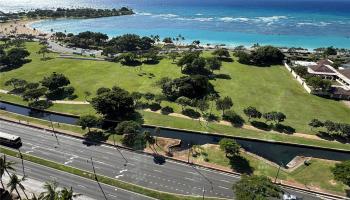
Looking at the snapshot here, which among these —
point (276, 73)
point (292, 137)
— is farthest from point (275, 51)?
point (292, 137)

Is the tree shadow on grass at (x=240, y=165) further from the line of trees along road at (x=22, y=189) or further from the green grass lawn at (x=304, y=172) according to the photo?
the line of trees along road at (x=22, y=189)

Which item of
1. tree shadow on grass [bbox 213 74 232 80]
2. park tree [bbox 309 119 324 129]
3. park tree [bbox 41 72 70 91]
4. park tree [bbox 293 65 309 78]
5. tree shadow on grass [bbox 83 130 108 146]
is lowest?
tree shadow on grass [bbox 83 130 108 146]

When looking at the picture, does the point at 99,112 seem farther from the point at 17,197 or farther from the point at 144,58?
the point at 144,58

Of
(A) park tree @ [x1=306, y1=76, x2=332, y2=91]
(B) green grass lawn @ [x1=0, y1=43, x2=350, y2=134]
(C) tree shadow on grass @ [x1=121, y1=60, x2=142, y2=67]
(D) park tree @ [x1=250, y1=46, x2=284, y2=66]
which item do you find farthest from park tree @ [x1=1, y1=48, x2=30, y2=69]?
(A) park tree @ [x1=306, y1=76, x2=332, y2=91]

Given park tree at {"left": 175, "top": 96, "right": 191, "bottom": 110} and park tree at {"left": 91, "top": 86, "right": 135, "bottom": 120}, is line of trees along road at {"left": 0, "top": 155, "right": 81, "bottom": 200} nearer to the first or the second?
park tree at {"left": 91, "top": 86, "right": 135, "bottom": 120}

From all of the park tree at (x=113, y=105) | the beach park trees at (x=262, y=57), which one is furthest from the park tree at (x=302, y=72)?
the park tree at (x=113, y=105)
